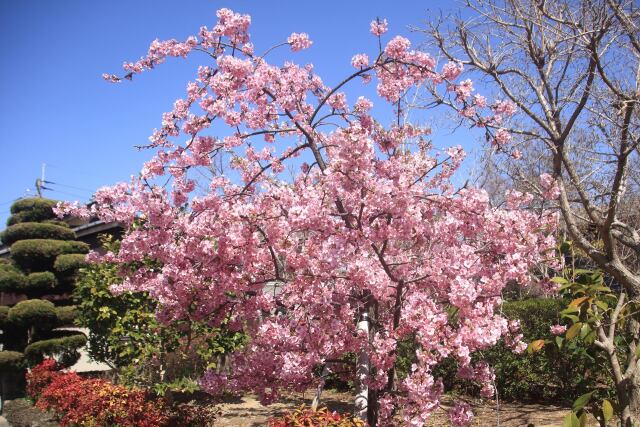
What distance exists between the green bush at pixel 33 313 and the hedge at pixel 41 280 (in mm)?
423

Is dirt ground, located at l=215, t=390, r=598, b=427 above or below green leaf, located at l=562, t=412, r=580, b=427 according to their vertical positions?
below

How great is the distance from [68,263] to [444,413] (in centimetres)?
935

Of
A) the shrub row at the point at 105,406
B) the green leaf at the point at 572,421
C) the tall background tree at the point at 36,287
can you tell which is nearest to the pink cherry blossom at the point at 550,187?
the green leaf at the point at 572,421

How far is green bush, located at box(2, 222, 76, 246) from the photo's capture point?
13297 millimetres

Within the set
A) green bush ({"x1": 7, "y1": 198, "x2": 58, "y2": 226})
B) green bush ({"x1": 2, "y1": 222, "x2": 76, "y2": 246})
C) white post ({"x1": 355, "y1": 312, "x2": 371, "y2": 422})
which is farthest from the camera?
green bush ({"x1": 7, "y1": 198, "x2": 58, "y2": 226})

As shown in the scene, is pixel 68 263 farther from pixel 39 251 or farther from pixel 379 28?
pixel 379 28

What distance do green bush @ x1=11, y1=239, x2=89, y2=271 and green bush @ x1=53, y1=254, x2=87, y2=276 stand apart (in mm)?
356

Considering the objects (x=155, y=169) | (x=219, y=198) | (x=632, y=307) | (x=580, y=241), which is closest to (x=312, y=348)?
(x=219, y=198)

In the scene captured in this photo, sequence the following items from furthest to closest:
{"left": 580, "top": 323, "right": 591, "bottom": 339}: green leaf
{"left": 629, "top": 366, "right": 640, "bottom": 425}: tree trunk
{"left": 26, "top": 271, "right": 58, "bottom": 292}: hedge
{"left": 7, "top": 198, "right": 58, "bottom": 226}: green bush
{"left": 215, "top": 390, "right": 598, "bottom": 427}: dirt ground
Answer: {"left": 7, "top": 198, "right": 58, "bottom": 226}: green bush
{"left": 26, "top": 271, "right": 58, "bottom": 292}: hedge
{"left": 215, "top": 390, "right": 598, "bottom": 427}: dirt ground
{"left": 629, "top": 366, "right": 640, "bottom": 425}: tree trunk
{"left": 580, "top": 323, "right": 591, "bottom": 339}: green leaf

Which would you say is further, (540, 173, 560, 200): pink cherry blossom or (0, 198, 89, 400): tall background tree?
(0, 198, 89, 400): tall background tree

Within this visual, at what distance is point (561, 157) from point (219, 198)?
4772 mm

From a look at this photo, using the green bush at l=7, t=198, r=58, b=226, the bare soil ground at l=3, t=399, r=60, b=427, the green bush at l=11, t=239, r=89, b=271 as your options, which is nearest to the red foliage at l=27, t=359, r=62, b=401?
the bare soil ground at l=3, t=399, r=60, b=427

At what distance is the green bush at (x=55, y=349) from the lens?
1234 cm

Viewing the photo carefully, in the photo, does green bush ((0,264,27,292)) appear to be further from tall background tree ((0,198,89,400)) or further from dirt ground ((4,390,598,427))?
dirt ground ((4,390,598,427))
